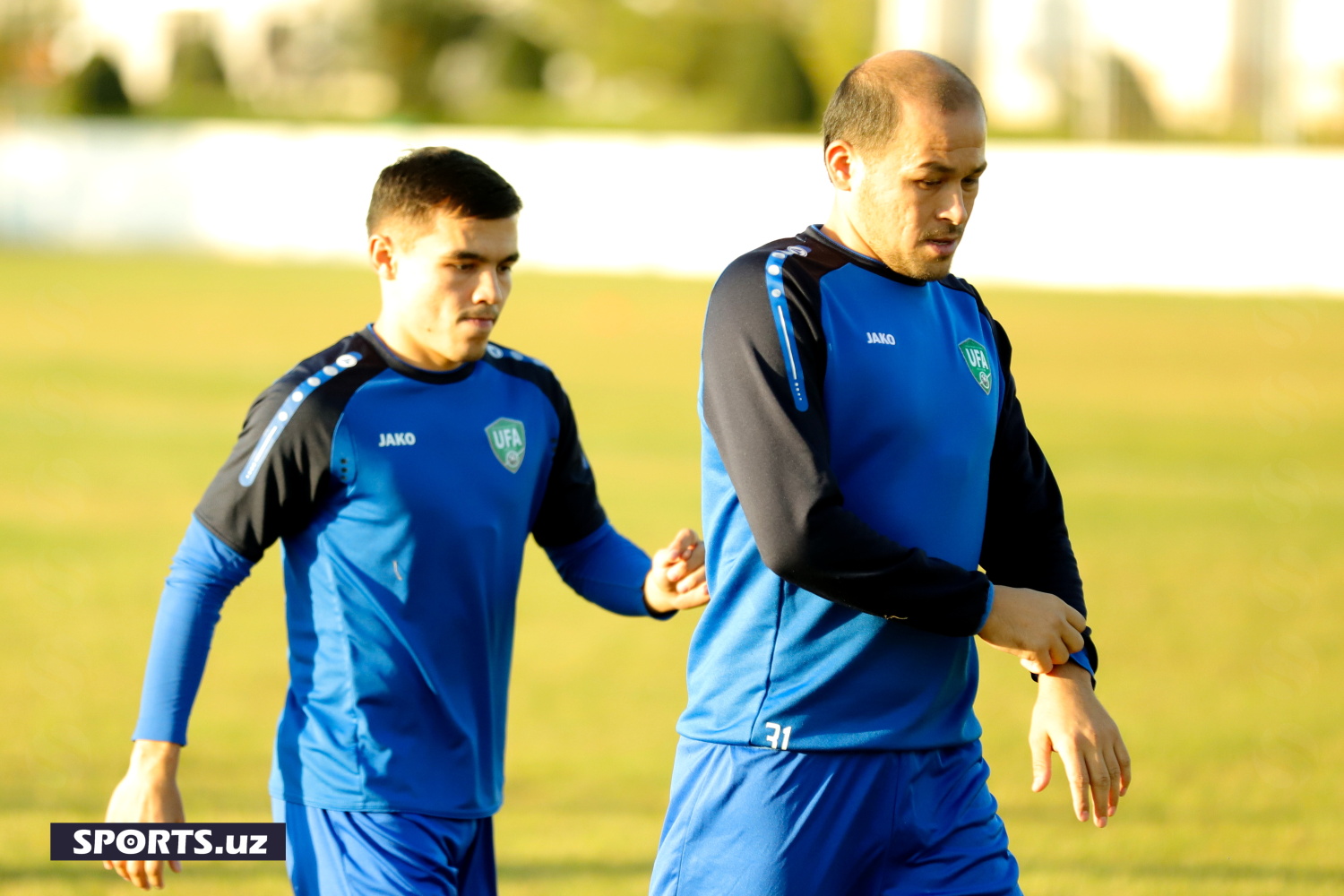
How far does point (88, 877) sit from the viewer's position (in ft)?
15.9

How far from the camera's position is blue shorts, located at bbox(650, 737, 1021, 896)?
268cm

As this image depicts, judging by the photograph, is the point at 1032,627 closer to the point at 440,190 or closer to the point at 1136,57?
the point at 440,190

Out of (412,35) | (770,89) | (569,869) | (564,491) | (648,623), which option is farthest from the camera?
(412,35)

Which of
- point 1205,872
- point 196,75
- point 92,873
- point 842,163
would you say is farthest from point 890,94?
point 196,75

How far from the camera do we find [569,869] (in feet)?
16.6

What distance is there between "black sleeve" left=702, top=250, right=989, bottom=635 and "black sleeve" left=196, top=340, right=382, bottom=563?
95 centimetres

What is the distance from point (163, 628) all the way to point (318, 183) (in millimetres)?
36184

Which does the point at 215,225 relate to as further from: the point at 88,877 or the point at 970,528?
the point at 970,528

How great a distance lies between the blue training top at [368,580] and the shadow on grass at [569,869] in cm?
179

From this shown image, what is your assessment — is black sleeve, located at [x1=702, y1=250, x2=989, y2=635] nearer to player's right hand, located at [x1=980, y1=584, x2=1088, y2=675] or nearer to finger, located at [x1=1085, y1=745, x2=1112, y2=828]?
player's right hand, located at [x1=980, y1=584, x2=1088, y2=675]

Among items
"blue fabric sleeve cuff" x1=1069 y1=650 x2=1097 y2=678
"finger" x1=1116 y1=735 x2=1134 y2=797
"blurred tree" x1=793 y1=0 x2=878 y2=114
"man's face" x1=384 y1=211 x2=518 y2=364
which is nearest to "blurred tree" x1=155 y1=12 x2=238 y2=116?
"blurred tree" x1=793 y1=0 x2=878 y2=114

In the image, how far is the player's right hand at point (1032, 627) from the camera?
2580 mm

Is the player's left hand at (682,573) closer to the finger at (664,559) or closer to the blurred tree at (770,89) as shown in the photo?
the finger at (664,559)

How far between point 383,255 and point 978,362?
4.40 ft
